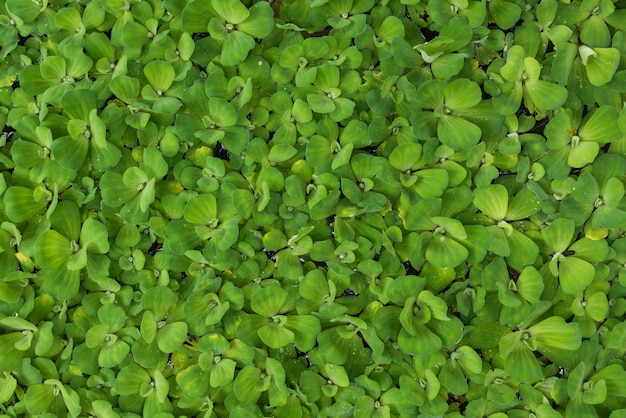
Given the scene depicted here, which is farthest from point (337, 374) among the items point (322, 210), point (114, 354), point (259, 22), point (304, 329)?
point (259, 22)

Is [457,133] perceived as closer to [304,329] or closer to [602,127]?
[602,127]

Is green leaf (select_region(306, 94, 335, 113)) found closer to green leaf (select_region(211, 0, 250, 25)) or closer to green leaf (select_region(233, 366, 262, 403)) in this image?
green leaf (select_region(211, 0, 250, 25))

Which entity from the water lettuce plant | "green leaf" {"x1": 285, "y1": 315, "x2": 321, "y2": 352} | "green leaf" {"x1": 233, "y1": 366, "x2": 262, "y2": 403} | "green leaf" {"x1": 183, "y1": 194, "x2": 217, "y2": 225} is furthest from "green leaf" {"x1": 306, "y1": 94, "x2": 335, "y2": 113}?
"green leaf" {"x1": 233, "y1": 366, "x2": 262, "y2": 403}

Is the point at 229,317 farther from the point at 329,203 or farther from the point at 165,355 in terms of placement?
the point at 329,203

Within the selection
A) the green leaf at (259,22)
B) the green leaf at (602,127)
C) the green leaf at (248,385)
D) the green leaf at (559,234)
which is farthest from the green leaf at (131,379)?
the green leaf at (602,127)

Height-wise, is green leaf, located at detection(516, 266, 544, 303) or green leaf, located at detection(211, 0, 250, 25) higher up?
green leaf, located at detection(211, 0, 250, 25)

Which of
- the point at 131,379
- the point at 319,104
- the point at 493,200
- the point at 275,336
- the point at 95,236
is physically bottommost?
the point at 131,379

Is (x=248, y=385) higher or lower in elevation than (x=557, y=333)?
lower

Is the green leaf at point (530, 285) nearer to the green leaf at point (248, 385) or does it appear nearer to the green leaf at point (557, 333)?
the green leaf at point (557, 333)

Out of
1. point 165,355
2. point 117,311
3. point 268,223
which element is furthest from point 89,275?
point 268,223
